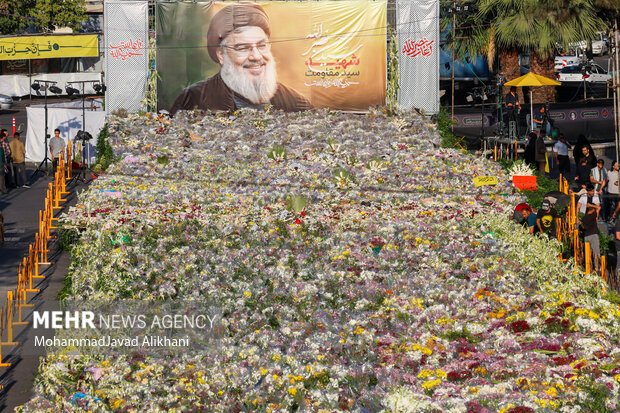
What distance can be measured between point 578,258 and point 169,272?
8615 mm

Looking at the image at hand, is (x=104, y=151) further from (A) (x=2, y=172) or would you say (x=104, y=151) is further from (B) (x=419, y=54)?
(B) (x=419, y=54)

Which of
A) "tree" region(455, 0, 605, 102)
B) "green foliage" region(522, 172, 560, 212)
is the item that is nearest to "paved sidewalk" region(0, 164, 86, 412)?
"green foliage" region(522, 172, 560, 212)

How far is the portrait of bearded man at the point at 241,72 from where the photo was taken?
33.8 meters

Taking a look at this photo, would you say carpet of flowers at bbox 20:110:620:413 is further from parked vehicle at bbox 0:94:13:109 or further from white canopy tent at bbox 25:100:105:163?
parked vehicle at bbox 0:94:13:109

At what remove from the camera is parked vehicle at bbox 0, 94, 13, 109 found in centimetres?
4600

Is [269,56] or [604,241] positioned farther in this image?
[269,56]

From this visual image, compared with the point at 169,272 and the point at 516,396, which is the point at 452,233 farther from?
the point at 516,396

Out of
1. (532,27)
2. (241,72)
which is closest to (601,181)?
(532,27)

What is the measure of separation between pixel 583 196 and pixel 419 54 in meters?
15.8

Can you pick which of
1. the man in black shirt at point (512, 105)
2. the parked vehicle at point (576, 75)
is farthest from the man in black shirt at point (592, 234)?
the parked vehicle at point (576, 75)

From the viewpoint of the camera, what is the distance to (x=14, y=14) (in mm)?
61562

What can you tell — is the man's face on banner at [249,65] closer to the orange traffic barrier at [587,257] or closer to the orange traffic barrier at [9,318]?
the orange traffic barrier at [587,257]

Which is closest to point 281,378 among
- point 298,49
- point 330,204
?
point 330,204

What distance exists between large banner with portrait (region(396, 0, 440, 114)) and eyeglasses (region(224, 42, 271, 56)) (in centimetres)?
533
